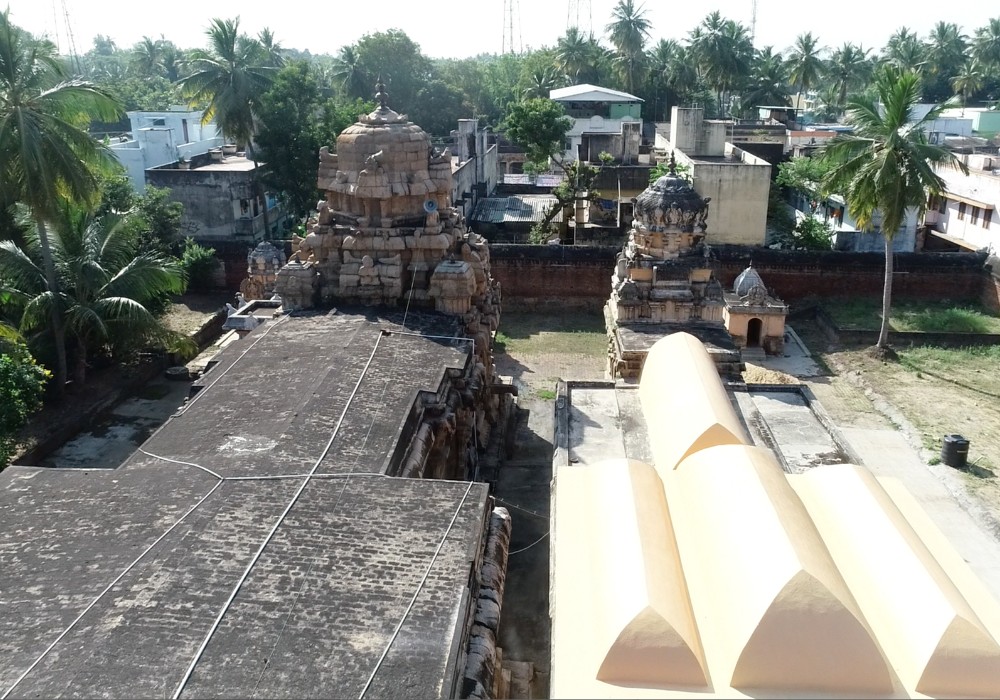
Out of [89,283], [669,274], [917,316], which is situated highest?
[669,274]

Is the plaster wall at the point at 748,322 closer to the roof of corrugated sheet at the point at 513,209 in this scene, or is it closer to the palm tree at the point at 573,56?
the roof of corrugated sheet at the point at 513,209

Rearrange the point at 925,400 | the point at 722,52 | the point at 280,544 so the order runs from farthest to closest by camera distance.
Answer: the point at 722,52
the point at 925,400
the point at 280,544

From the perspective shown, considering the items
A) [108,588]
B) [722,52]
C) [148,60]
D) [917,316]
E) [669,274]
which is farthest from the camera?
[148,60]

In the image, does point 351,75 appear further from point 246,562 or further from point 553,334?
point 246,562

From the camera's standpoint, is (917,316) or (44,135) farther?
(917,316)

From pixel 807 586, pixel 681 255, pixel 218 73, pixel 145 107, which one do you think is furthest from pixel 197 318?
pixel 145 107

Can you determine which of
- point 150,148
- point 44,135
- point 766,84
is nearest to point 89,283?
point 44,135

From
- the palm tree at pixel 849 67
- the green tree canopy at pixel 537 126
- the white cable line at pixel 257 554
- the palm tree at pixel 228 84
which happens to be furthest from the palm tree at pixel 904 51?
the white cable line at pixel 257 554

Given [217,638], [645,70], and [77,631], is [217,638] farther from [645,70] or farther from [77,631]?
[645,70]
